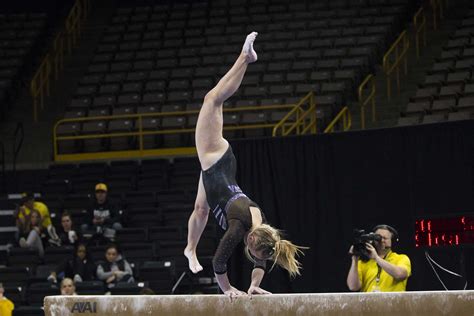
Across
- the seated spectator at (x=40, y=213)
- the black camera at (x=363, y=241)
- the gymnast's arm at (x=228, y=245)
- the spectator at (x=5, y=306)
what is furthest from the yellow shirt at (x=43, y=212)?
the gymnast's arm at (x=228, y=245)

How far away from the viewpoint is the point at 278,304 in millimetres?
7574

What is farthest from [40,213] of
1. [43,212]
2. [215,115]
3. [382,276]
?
[215,115]

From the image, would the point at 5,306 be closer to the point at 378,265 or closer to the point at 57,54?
the point at 378,265

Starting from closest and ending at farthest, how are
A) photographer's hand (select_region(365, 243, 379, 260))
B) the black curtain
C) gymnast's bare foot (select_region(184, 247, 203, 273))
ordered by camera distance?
gymnast's bare foot (select_region(184, 247, 203, 273)), photographer's hand (select_region(365, 243, 379, 260)), the black curtain

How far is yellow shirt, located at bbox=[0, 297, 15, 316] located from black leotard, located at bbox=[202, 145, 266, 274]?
4.84 metres

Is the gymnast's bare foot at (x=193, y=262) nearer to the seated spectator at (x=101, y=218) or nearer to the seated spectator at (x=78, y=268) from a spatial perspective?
the seated spectator at (x=78, y=268)

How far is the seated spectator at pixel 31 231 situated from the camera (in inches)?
581

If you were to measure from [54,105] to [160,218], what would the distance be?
18.6 ft

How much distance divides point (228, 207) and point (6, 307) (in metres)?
5.18

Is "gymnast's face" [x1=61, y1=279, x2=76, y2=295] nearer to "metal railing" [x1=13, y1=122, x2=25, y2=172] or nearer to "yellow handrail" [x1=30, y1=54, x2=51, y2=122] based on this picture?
"metal railing" [x1=13, y1=122, x2=25, y2=172]

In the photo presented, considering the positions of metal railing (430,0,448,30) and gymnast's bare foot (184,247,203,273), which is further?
metal railing (430,0,448,30)

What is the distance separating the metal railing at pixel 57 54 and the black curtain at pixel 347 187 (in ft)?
25.7

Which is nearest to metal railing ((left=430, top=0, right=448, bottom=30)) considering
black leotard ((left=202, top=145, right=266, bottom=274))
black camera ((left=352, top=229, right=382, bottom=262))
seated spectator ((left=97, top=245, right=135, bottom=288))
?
seated spectator ((left=97, top=245, right=135, bottom=288))

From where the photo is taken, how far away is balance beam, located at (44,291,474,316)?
718 centimetres
